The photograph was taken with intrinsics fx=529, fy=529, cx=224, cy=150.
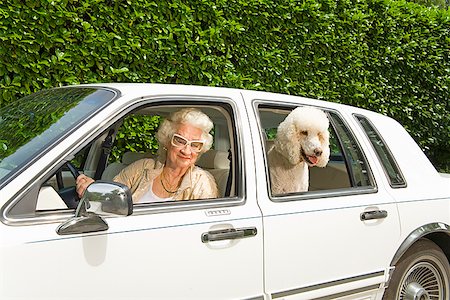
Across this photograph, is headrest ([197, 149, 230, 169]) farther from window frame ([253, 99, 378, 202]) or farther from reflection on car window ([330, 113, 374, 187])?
reflection on car window ([330, 113, 374, 187])

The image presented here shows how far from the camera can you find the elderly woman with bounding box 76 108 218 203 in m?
3.07

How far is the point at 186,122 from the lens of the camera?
3.15 m

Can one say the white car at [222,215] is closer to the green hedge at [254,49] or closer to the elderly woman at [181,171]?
the elderly woman at [181,171]

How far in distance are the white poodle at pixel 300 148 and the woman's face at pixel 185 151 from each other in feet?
1.98

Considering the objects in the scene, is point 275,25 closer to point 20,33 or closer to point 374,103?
point 374,103

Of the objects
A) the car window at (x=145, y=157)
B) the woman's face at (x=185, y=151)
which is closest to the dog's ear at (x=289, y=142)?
the car window at (x=145, y=157)

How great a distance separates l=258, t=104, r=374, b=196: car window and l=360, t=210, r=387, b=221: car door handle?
0.20 metres

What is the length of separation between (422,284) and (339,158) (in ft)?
3.94

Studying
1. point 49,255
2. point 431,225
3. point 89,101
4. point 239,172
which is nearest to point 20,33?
point 89,101

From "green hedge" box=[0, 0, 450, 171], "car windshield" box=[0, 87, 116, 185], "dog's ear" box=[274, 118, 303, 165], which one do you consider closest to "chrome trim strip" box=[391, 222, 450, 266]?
"dog's ear" box=[274, 118, 303, 165]

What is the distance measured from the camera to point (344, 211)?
3.30 meters

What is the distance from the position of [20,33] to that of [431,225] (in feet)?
13.1

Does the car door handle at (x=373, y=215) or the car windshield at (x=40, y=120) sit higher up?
the car windshield at (x=40, y=120)

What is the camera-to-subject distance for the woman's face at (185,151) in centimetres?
311
